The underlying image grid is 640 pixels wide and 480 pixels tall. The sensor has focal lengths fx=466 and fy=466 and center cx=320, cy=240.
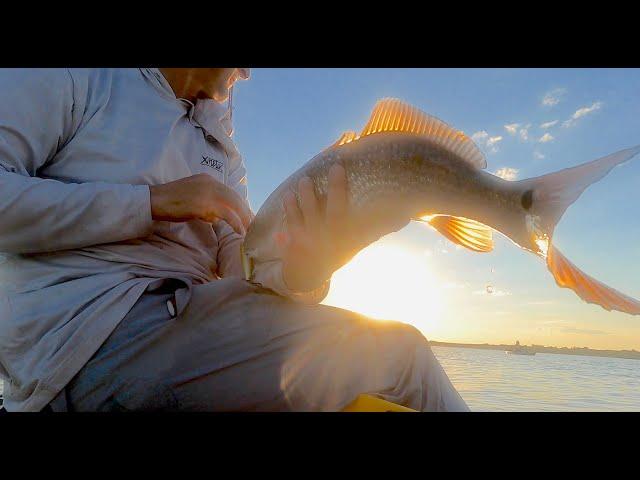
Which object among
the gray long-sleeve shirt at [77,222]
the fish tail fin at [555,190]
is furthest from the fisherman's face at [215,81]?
the fish tail fin at [555,190]

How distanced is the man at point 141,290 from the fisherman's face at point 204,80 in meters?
0.36

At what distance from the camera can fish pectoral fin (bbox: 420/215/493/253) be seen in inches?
91.4

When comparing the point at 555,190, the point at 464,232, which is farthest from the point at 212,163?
the point at 555,190

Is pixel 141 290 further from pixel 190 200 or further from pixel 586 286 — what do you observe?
pixel 586 286

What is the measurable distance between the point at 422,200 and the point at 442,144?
0.27 m

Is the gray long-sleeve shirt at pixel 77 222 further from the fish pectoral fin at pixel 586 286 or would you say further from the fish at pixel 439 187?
the fish pectoral fin at pixel 586 286

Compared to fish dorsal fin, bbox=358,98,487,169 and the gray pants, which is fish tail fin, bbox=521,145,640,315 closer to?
fish dorsal fin, bbox=358,98,487,169

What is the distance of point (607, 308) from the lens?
4.81ft

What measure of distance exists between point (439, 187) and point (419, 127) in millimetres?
336

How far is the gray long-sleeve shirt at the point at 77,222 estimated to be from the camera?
1.75 m
